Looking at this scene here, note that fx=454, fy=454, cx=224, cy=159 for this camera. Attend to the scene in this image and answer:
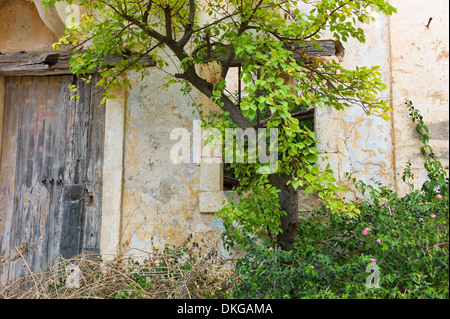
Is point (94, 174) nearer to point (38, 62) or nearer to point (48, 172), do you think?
point (48, 172)

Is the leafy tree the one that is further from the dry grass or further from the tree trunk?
the dry grass

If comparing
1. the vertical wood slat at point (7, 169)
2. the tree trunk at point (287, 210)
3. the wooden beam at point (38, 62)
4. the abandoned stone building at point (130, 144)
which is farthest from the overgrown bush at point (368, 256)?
the vertical wood slat at point (7, 169)

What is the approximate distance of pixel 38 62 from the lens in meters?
4.65

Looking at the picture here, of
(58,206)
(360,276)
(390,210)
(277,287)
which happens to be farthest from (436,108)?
(58,206)

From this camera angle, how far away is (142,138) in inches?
181

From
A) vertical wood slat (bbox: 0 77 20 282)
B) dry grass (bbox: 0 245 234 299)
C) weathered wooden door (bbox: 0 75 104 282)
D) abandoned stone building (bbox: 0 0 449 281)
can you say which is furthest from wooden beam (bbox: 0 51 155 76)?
dry grass (bbox: 0 245 234 299)

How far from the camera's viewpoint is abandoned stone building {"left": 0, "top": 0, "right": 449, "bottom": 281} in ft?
14.1

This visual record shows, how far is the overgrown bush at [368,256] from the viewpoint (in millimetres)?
3211

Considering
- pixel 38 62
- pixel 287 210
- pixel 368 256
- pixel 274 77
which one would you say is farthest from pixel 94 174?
pixel 368 256

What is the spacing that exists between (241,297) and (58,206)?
230 cm

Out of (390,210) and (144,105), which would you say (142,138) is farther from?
(390,210)

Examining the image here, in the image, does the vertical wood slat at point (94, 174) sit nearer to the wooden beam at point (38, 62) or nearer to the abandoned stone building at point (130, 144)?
the abandoned stone building at point (130, 144)

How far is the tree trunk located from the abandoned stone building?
439 mm

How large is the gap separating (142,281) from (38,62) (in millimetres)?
2492
